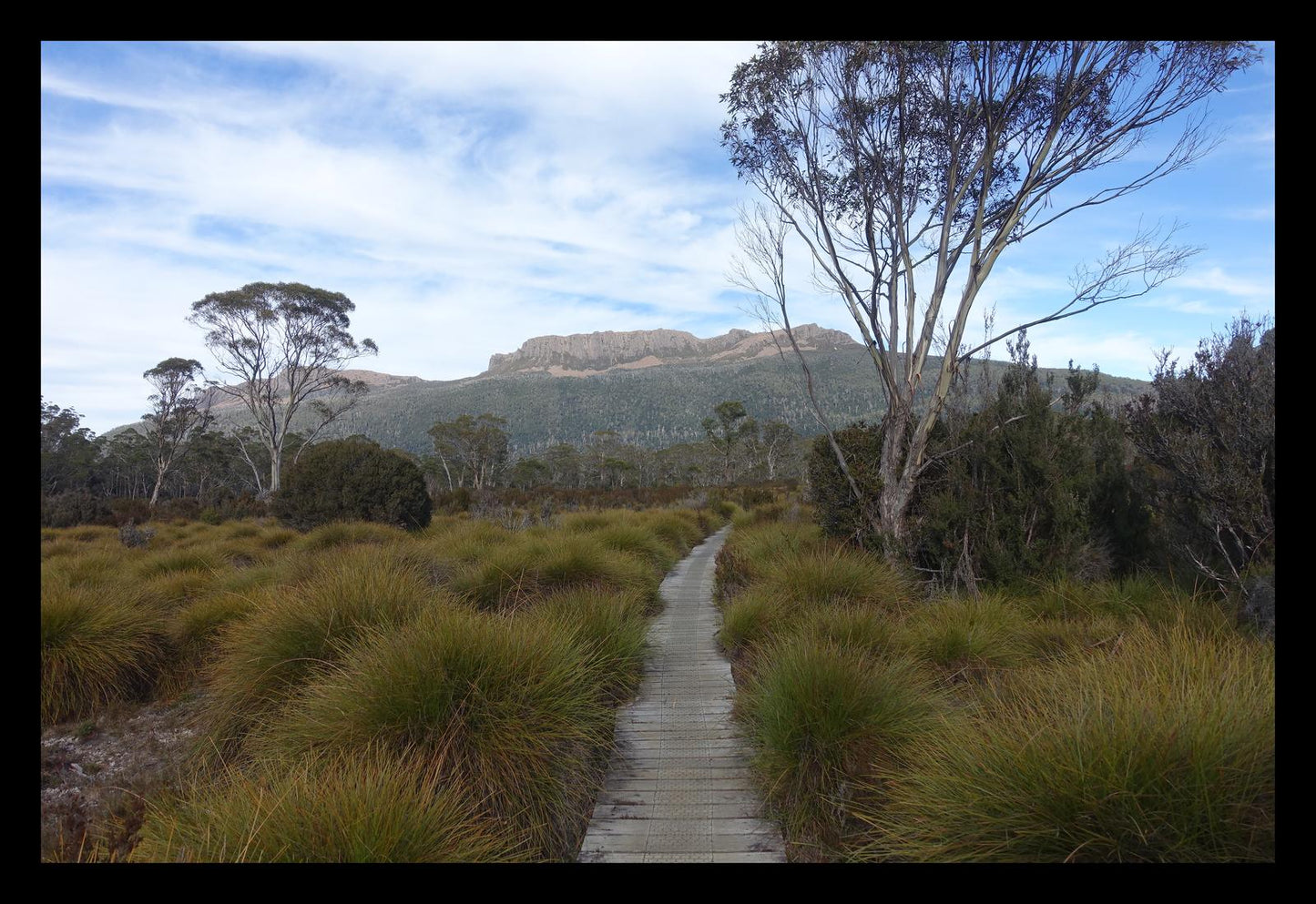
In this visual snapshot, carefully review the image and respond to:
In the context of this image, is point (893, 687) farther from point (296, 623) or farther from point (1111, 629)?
point (296, 623)

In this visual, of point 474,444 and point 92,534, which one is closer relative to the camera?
point 92,534

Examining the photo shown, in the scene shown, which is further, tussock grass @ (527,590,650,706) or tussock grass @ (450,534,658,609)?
tussock grass @ (450,534,658,609)

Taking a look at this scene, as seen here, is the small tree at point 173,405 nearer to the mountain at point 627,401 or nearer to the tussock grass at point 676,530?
the tussock grass at point 676,530

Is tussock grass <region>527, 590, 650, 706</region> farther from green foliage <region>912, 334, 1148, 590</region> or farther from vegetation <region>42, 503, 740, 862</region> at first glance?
green foliage <region>912, 334, 1148, 590</region>

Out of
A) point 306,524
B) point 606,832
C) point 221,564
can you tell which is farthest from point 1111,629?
point 306,524

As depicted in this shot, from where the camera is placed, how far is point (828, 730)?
357 cm

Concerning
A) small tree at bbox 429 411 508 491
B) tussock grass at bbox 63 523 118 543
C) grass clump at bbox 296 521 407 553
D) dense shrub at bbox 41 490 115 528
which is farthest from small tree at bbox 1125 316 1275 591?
small tree at bbox 429 411 508 491

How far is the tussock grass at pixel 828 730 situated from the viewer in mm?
3281

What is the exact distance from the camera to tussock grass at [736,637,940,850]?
328 cm

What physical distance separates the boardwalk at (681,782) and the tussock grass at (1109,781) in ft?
2.67

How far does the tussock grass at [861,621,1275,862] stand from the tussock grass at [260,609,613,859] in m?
1.76

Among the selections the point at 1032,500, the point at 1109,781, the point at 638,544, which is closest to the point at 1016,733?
the point at 1109,781

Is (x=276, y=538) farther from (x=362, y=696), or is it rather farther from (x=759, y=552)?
(x=362, y=696)

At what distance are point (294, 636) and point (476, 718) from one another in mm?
2258
